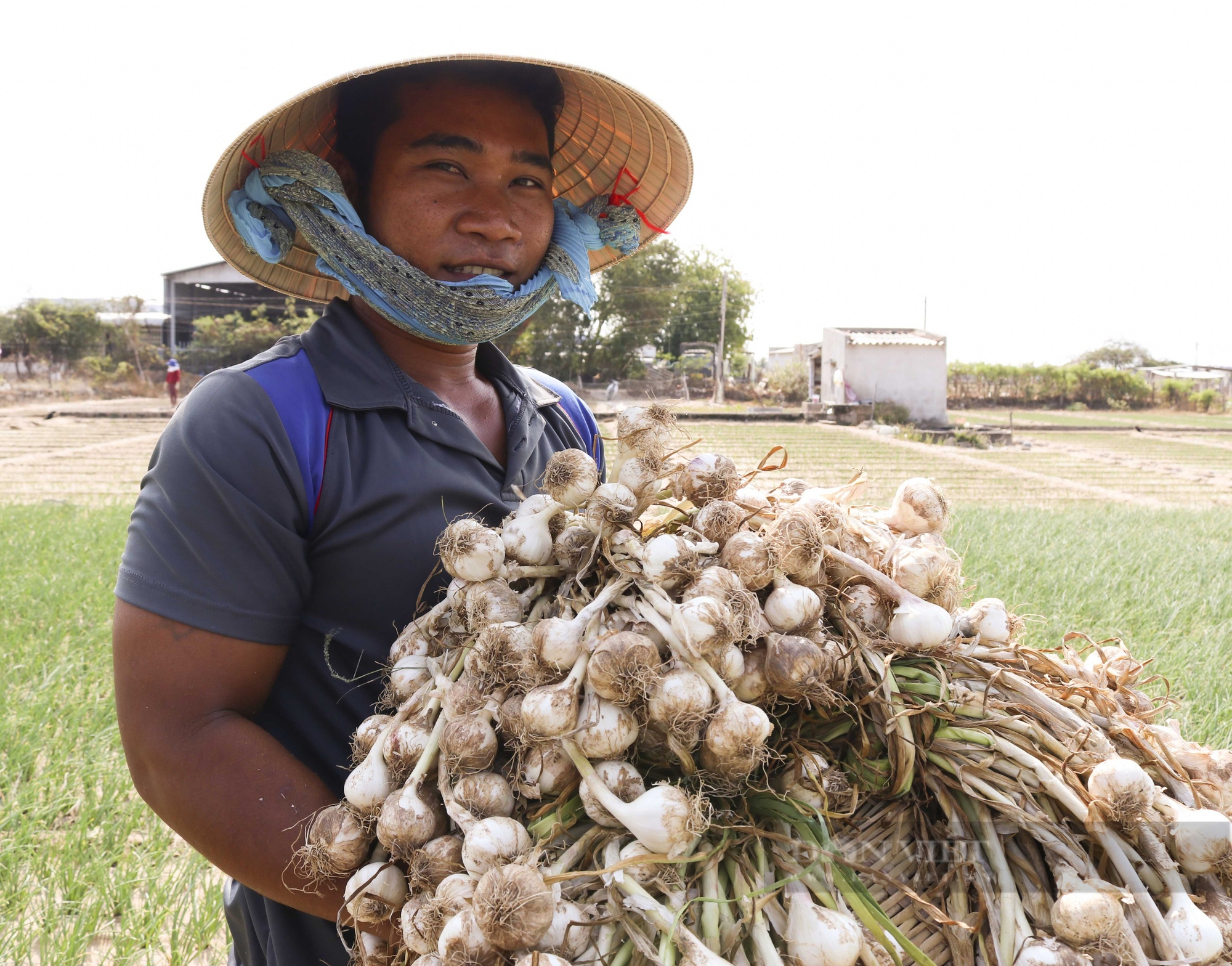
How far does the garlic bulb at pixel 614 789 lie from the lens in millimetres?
796

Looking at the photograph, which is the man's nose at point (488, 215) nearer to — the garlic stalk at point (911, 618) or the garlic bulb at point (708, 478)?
the garlic bulb at point (708, 478)

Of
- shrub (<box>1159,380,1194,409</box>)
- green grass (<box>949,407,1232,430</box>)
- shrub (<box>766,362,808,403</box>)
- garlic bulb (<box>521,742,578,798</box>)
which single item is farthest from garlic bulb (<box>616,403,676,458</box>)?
shrub (<box>1159,380,1194,409</box>)

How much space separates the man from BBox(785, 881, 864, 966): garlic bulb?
0.54 metres

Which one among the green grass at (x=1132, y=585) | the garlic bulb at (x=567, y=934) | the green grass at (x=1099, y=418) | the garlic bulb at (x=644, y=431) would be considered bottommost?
the green grass at (x=1132, y=585)

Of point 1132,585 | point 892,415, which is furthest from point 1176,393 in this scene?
point 1132,585

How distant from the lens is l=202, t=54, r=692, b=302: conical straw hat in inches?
54.4

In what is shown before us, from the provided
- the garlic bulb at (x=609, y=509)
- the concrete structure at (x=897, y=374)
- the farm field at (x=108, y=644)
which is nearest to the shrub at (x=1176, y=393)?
the concrete structure at (x=897, y=374)

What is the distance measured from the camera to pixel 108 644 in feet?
12.3

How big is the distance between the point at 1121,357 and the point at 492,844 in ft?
196

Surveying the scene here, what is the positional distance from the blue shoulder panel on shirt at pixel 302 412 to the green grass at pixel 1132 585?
66.7 inches

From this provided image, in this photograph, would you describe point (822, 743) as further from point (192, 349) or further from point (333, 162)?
point (192, 349)

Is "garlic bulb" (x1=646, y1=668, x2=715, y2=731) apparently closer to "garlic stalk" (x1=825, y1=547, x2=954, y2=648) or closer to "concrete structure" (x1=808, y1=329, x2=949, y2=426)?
"garlic stalk" (x1=825, y1=547, x2=954, y2=648)

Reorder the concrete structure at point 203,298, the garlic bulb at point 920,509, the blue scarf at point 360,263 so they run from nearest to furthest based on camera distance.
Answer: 1. the garlic bulb at point 920,509
2. the blue scarf at point 360,263
3. the concrete structure at point 203,298

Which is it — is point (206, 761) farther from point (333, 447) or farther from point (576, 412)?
point (576, 412)
